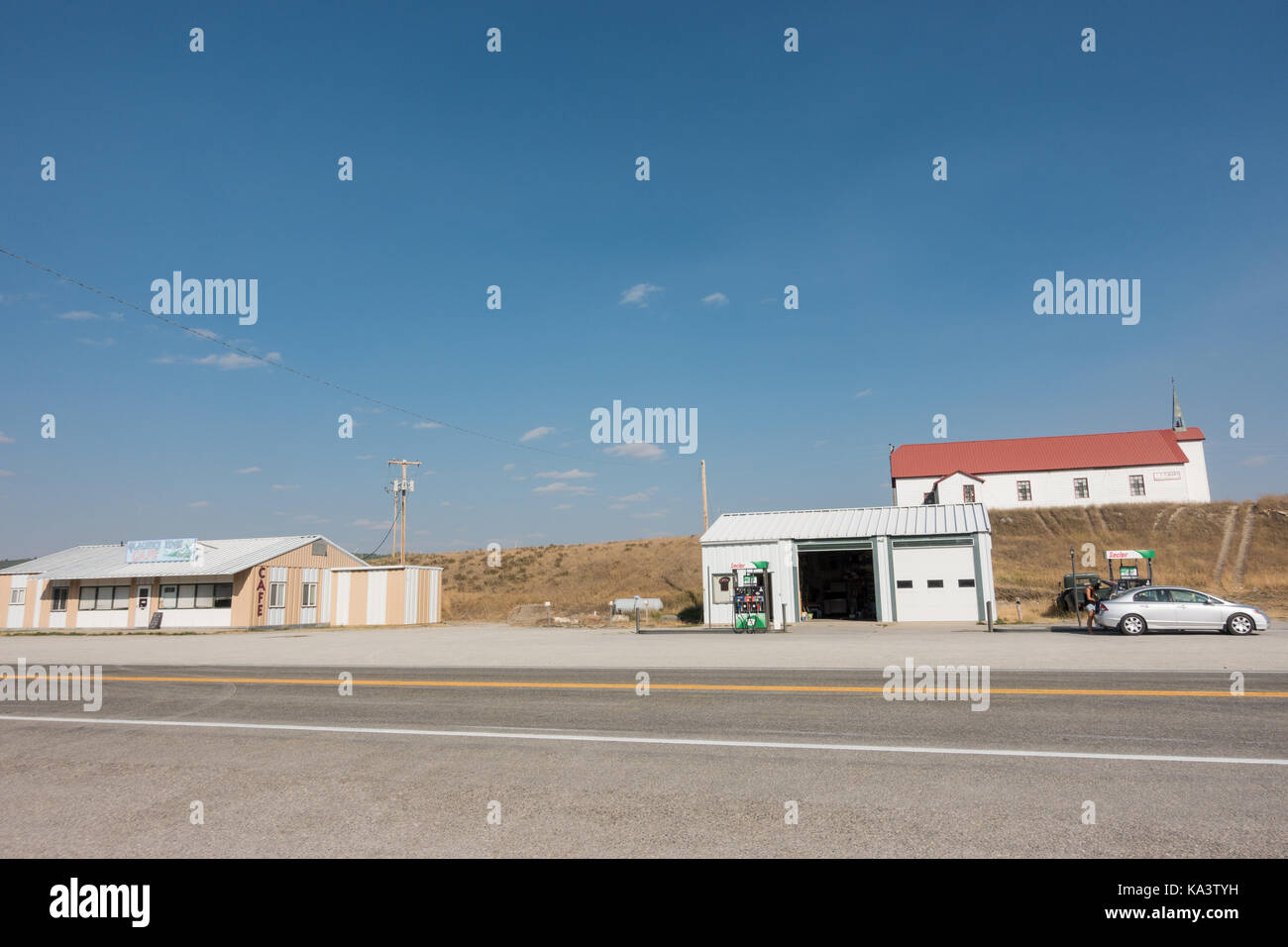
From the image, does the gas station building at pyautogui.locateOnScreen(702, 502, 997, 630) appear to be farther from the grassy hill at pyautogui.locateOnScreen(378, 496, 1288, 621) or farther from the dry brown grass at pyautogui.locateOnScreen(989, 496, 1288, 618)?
the dry brown grass at pyautogui.locateOnScreen(989, 496, 1288, 618)

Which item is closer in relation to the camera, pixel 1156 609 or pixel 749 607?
pixel 1156 609

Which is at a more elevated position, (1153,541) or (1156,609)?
(1153,541)

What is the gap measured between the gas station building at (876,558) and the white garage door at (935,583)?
4cm

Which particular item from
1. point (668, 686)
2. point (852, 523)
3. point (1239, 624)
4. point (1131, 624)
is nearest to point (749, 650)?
point (668, 686)

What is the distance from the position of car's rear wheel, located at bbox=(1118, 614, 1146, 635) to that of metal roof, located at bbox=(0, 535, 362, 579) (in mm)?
38345

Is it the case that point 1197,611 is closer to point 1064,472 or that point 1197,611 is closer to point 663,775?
point 663,775

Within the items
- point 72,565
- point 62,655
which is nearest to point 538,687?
point 62,655

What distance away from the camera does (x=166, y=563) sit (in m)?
40.5

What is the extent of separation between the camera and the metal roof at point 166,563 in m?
39.3

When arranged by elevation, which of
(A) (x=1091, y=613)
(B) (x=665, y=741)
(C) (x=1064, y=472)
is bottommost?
(A) (x=1091, y=613)

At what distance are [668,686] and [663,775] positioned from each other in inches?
237

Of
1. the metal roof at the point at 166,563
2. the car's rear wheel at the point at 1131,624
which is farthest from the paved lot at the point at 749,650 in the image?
the metal roof at the point at 166,563

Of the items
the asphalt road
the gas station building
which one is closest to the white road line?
the asphalt road

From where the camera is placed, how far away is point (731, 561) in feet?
110
